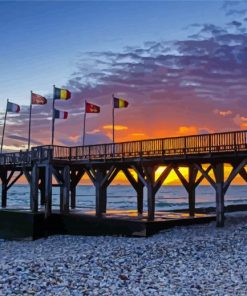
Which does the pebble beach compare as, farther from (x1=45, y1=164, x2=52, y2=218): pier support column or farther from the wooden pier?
(x1=45, y1=164, x2=52, y2=218): pier support column

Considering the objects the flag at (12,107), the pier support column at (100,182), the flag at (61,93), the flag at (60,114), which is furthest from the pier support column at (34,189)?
the flag at (12,107)

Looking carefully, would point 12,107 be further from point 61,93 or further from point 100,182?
point 100,182

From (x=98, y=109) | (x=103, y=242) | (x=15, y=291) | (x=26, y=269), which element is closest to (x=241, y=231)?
(x=103, y=242)

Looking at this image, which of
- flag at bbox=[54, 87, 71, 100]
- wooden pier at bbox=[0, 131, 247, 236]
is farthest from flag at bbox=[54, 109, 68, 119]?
wooden pier at bbox=[0, 131, 247, 236]

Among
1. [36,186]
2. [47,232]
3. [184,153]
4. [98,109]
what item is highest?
[98,109]

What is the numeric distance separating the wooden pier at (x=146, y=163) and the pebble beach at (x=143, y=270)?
Result: 4383 mm

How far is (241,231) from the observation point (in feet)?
71.0

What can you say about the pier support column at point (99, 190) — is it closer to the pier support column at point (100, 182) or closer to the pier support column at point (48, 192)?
the pier support column at point (100, 182)

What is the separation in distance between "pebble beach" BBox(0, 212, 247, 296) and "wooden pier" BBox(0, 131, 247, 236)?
4.38m

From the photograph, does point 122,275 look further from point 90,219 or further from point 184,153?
point 90,219

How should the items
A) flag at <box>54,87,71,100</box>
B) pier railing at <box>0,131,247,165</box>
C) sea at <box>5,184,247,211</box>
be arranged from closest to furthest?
pier railing at <box>0,131,247,165</box>
flag at <box>54,87,71,100</box>
sea at <box>5,184,247,211</box>

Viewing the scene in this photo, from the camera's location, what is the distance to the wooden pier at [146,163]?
75.3 ft

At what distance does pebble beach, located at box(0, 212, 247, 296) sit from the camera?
12.2m

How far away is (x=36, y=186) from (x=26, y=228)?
3289mm
